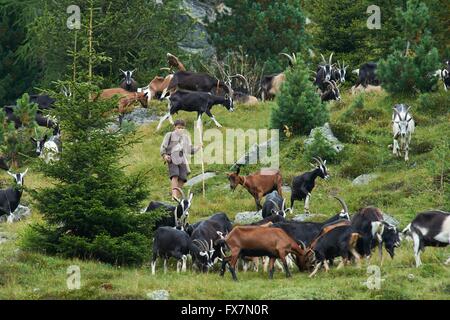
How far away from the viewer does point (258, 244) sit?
20.3 metres

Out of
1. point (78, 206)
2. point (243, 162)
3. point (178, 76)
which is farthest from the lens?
point (178, 76)

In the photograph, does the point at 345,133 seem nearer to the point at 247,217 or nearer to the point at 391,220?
the point at 247,217

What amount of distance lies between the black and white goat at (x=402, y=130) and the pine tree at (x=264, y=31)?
14348 millimetres

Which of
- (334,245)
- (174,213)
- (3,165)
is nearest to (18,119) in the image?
(3,165)

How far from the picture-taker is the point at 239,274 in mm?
21203

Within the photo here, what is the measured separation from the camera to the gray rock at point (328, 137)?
3222 centimetres

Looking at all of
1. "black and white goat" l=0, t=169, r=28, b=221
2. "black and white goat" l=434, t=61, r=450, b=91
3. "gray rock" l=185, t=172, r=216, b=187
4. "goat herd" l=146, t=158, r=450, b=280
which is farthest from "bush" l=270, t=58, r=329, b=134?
"goat herd" l=146, t=158, r=450, b=280

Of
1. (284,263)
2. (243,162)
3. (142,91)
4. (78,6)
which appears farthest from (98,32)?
(284,263)

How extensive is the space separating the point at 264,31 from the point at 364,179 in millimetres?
16805

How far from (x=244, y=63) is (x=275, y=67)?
4.82 ft

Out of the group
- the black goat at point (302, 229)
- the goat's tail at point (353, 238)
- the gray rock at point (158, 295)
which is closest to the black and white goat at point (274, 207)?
the black goat at point (302, 229)

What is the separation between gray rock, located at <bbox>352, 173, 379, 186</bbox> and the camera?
29938mm

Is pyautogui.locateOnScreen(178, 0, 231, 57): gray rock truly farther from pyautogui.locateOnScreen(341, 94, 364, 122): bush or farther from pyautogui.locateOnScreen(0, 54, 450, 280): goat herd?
pyautogui.locateOnScreen(0, 54, 450, 280): goat herd
